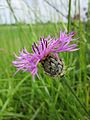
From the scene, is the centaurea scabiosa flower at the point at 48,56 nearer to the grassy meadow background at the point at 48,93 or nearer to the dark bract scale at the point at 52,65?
the dark bract scale at the point at 52,65

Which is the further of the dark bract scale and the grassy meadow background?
the grassy meadow background

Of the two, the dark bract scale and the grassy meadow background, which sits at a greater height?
the dark bract scale

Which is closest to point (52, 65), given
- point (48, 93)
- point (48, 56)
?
point (48, 56)

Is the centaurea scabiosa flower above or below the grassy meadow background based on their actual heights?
above

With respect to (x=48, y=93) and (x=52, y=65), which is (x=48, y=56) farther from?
(x=48, y=93)

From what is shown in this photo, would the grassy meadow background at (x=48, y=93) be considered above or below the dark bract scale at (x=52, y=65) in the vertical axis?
below

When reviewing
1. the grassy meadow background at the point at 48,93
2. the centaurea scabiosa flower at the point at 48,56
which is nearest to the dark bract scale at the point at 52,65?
the centaurea scabiosa flower at the point at 48,56

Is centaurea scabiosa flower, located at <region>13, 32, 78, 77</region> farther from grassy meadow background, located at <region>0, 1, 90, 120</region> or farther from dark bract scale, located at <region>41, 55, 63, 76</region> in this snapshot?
grassy meadow background, located at <region>0, 1, 90, 120</region>

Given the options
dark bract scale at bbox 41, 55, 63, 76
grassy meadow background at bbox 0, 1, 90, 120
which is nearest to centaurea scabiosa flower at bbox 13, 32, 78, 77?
dark bract scale at bbox 41, 55, 63, 76

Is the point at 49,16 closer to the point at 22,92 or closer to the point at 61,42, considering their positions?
the point at 22,92
